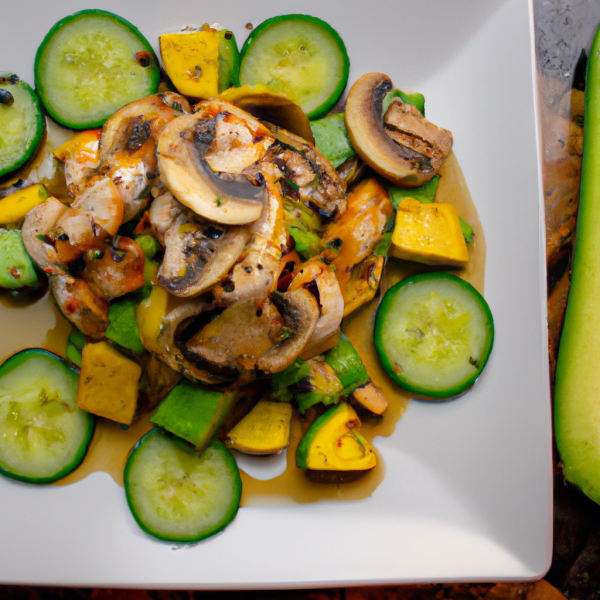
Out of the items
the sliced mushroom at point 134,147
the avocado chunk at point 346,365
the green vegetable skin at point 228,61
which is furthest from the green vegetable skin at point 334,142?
the avocado chunk at point 346,365

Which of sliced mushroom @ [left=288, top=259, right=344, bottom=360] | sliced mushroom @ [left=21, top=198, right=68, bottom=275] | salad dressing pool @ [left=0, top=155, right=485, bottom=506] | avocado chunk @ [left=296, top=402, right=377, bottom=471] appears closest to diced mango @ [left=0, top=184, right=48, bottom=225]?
sliced mushroom @ [left=21, top=198, right=68, bottom=275]

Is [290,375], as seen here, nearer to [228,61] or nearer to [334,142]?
[334,142]

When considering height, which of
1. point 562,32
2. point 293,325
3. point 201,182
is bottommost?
point 293,325

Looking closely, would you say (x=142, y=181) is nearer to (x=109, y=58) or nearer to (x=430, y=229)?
(x=109, y=58)

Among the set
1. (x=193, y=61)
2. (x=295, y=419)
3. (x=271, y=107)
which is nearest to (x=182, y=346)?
(x=295, y=419)

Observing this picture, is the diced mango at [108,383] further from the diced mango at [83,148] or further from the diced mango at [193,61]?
the diced mango at [193,61]
